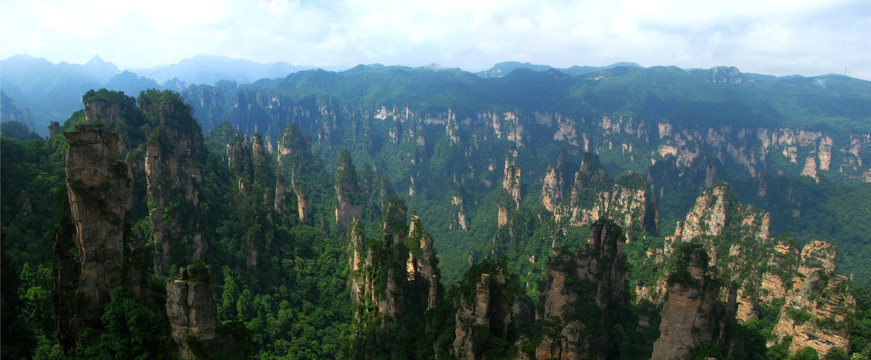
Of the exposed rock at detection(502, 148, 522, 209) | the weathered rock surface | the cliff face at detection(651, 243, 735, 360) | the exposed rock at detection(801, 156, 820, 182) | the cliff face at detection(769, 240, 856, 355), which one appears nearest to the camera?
the cliff face at detection(651, 243, 735, 360)

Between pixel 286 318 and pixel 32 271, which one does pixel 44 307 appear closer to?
pixel 32 271

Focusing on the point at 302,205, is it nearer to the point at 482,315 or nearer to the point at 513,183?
the point at 513,183

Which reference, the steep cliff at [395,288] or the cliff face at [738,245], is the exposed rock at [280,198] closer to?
the steep cliff at [395,288]

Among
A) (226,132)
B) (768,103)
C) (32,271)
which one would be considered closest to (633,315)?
(32,271)

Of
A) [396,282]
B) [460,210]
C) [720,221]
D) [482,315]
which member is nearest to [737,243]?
[720,221]

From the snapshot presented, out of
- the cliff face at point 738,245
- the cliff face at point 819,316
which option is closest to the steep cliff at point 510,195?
the cliff face at point 738,245

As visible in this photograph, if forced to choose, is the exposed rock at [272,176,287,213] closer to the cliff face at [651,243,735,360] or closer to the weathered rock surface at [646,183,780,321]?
the weathered rock surface at [646,183,780,321]

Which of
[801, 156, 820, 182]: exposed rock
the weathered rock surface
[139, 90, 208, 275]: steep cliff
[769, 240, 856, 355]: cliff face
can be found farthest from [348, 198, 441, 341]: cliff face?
[801, 156, 820, 182]: exposed rock
